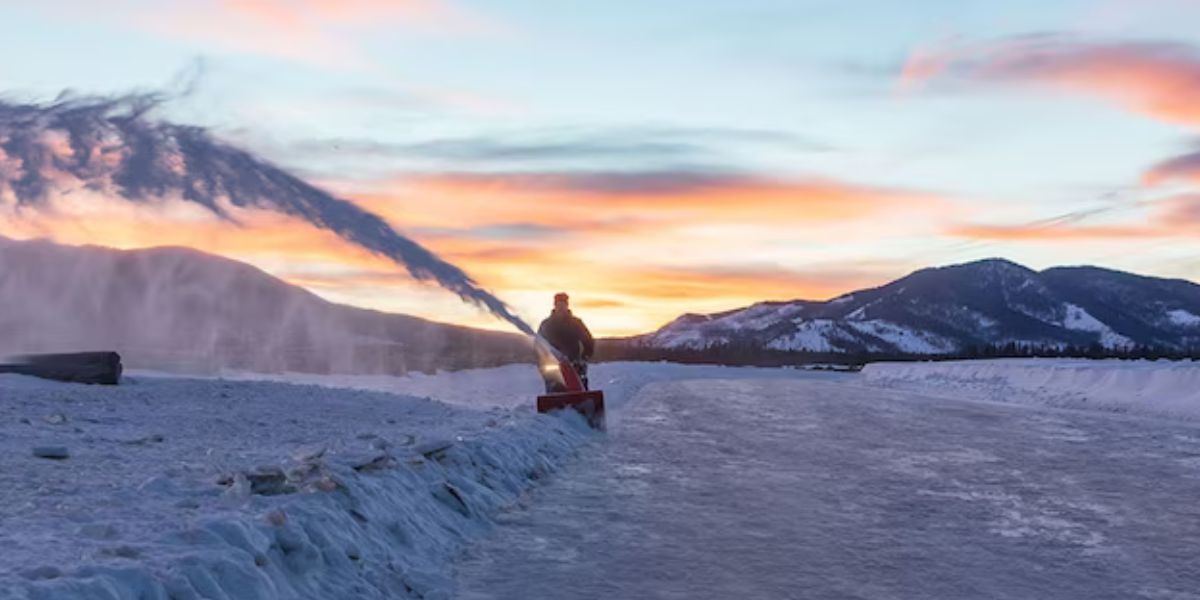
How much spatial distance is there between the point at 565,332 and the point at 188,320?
15.1m

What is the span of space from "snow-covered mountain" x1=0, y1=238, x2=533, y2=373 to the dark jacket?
213cm

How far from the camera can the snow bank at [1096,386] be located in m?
26.8

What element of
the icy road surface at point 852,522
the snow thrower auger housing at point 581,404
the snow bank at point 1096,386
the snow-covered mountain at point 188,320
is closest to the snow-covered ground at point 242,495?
the icy road surface at point 852,522

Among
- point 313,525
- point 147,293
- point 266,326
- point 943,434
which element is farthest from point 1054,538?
point 266,326

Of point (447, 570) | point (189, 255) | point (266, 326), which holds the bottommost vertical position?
point (447, 570)

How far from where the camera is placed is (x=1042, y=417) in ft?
79.2

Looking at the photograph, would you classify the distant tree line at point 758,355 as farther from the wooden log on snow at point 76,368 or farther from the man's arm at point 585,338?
the wooden log on snow at point 76,368

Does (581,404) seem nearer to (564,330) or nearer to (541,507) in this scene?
(564,330)

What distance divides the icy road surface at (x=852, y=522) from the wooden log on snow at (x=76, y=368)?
1000cm

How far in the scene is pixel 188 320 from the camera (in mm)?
29688

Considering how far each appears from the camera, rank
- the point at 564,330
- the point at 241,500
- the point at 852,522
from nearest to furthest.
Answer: the point at 241,500
the point at 852,522
the point at 564,330

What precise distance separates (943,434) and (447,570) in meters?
13.9

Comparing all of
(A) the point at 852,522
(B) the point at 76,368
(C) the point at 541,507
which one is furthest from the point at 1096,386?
(B) the point at 76,368

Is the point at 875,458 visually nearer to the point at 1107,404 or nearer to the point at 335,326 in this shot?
the point at 1107,404
